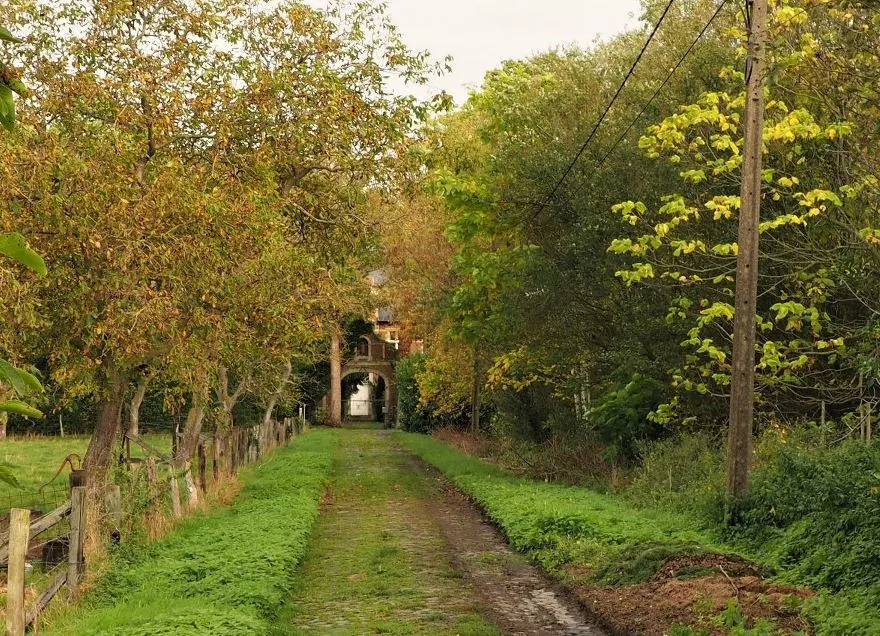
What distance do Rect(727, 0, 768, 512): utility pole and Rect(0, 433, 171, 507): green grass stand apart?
12367mm

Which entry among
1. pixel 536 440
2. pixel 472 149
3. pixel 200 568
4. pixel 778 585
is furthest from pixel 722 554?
pixel 472 149

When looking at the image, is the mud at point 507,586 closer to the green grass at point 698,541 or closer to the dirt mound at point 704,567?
the green grass at point 698,541

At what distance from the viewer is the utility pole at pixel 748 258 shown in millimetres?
15516

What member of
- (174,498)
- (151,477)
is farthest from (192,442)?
(151,477)

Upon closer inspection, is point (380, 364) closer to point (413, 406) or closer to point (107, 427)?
point (413, 406)

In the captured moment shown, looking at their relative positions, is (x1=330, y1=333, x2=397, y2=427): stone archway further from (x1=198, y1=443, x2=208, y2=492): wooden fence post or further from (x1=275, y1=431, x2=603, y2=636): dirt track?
(x1=275, y1=431, x2=603, y2=636): dirt track

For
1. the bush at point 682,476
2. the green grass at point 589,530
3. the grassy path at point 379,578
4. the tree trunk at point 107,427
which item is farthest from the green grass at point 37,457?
the bush at point 682,476

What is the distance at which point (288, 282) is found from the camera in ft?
61.6

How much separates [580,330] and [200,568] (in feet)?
49.0

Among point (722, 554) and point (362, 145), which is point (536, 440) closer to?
point (362, 145)

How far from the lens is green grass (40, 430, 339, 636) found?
402 inches

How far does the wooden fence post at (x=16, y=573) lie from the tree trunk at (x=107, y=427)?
22.1 feet

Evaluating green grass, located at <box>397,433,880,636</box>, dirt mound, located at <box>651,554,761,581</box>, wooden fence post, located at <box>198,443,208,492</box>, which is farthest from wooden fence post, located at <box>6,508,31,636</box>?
wooden fence post, located at <box>198,443,208,492</box>

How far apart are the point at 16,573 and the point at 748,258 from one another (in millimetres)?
10802
